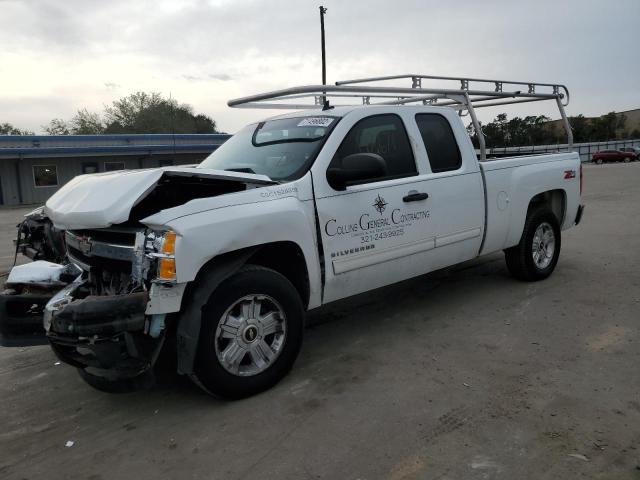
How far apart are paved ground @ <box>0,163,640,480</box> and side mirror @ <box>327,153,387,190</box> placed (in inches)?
55.0

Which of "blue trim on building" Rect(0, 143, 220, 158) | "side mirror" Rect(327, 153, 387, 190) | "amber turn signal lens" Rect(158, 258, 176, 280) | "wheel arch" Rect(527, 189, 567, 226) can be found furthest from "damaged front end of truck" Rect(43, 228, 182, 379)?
"blue trim on building" Rect(0, 143, 220, 158)

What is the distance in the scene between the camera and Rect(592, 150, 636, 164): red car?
4972 centimetres

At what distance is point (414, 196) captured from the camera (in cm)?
434

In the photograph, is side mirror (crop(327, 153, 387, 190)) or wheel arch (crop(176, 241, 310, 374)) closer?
wheel arch (crop(176, 241, 310, 374))

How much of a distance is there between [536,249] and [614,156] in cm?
5207

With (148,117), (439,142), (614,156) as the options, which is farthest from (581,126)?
(439,142)

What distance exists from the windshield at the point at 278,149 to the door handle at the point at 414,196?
858mm

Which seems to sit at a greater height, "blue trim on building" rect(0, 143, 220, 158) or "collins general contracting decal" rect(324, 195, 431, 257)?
"blue trim on building" rect(0, 143, 220, 158)

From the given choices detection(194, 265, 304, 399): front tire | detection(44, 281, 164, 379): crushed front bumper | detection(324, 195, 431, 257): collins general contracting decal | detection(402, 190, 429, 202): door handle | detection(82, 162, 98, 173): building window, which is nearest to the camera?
detection(44, 281, 164, 379): crushed front bumper

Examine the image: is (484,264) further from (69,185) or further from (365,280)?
(69,185)

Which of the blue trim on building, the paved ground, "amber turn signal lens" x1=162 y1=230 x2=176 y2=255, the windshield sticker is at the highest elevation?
the blue trim on building

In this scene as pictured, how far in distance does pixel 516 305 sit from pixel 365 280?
195 cm

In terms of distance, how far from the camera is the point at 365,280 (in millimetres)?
4117

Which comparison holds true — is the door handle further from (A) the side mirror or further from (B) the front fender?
(B) the front fender
